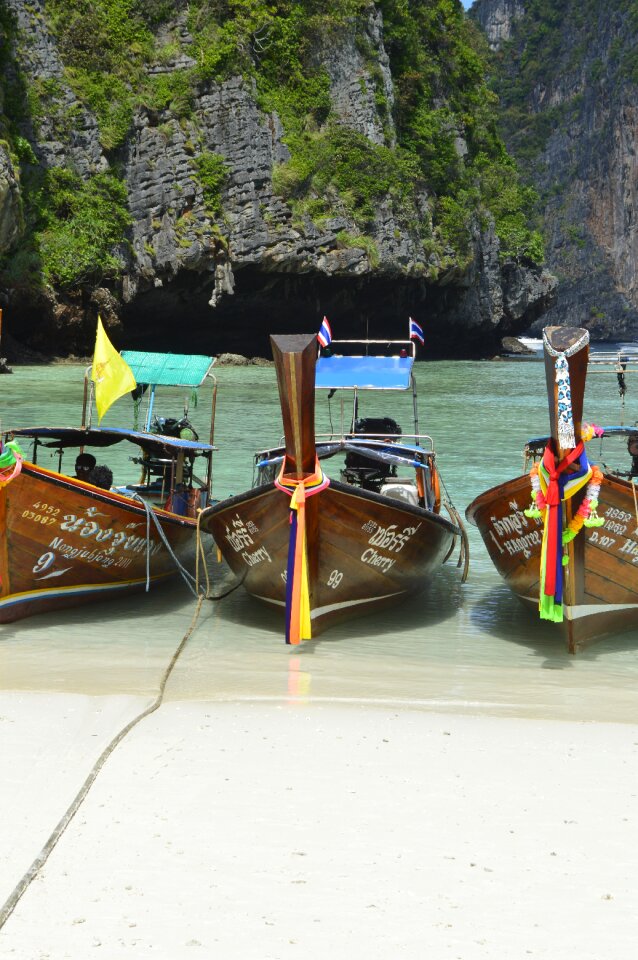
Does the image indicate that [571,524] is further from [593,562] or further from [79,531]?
[79,531]

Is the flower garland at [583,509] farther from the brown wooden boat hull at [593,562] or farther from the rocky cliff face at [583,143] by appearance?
the rocky cliff face at [583,143]

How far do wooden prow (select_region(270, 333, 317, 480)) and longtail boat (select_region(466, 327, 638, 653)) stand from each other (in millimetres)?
1680

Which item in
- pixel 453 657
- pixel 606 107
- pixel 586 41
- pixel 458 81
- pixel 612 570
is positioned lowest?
pixel 453 657

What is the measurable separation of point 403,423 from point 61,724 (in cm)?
1990

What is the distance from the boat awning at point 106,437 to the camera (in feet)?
30.9

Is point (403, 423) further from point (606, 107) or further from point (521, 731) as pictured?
point (606, 107)

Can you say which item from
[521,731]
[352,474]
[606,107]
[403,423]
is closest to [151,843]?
[521,731]

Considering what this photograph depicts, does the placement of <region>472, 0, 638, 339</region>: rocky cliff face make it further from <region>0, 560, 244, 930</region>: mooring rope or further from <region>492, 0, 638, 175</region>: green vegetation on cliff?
<region>0, 560, 244, 930</region>: mooring rope

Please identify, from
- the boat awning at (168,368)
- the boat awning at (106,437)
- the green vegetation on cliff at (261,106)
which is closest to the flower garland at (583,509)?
the boat awning at (106,437)

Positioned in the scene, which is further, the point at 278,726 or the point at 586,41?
the point at 586,41

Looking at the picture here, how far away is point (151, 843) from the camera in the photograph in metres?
3.90

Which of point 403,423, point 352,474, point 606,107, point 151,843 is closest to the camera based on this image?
point 151,843

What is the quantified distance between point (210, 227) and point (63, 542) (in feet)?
116

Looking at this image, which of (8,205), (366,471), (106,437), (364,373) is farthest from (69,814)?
(8,205)
